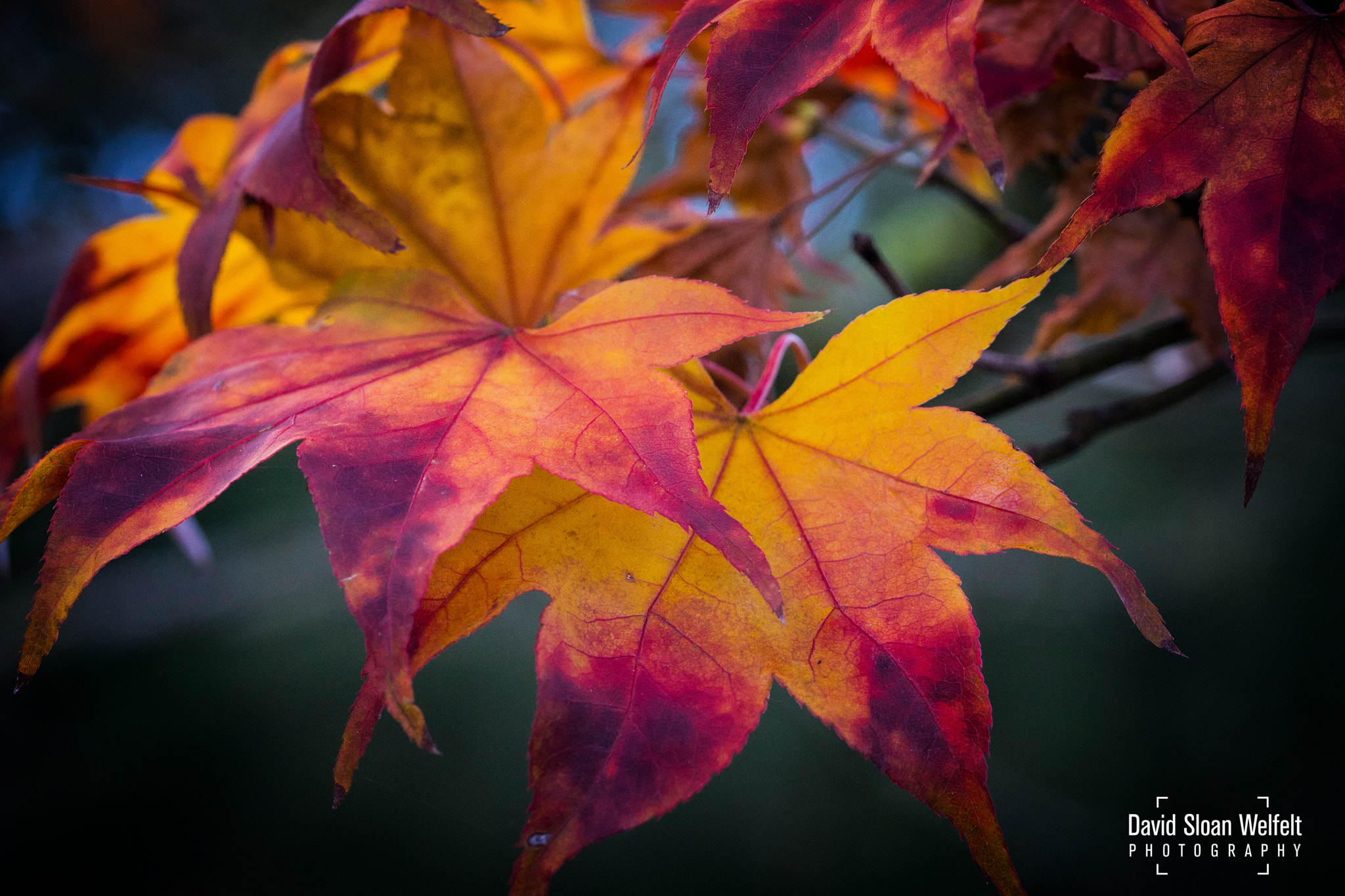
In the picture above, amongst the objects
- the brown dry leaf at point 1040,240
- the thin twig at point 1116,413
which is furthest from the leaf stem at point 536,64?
the thin twig at point 1116,413

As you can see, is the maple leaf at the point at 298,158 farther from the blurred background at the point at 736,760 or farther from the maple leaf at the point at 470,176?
the blurred background at the point at 736,760

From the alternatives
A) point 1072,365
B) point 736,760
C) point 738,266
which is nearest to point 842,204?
point 738,266

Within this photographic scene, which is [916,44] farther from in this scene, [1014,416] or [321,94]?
[1014,416]

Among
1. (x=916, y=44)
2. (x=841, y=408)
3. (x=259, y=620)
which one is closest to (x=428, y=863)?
(x=259, y=620)

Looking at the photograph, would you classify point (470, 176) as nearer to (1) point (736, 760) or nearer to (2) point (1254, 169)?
(2) point (1254, 169)

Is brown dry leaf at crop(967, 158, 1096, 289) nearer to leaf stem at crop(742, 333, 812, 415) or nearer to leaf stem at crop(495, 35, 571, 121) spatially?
leaf stem at crop(742, 333, 812, 415)

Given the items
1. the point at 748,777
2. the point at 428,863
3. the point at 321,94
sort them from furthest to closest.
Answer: the point at 748,777, the point at 428,863, the point at 321,94

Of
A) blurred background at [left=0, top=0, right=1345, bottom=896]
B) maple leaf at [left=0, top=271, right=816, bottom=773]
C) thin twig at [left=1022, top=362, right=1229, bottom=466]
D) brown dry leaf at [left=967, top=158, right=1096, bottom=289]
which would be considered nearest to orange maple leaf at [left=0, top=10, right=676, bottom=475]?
maple leaf at [left=0, top=271, right=816, bottom=773]
